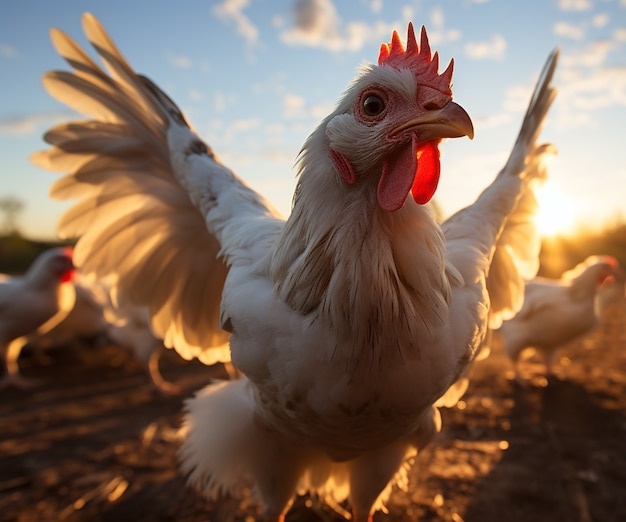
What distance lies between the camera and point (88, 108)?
8.59 feet

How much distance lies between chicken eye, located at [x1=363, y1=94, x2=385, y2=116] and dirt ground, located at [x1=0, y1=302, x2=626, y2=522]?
2372mm

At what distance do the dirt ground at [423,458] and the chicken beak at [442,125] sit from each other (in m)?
2.30

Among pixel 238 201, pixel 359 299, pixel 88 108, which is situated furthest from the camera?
pixel 88 108

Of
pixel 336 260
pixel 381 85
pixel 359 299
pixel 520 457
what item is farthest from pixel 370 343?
pixel 520 457

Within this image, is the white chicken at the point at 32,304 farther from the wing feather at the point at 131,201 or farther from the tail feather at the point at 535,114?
the tail feather at the point at 535,114

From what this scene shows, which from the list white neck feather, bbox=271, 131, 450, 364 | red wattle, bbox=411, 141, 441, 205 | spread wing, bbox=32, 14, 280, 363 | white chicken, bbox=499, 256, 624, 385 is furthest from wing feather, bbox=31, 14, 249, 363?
white chicken, bbox=499, 256, 624, 385

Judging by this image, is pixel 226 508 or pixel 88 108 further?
pixel 226 508

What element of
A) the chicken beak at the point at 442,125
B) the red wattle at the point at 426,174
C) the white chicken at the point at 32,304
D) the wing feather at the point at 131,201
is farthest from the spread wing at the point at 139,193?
the white chicken at the point at 32,304

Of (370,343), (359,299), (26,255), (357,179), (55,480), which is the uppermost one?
(357,179)

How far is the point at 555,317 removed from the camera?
5293mm

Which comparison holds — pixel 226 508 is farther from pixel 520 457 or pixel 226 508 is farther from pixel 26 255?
pixel 26 255

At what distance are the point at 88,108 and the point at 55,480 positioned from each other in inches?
100

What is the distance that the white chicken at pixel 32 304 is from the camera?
5773mm

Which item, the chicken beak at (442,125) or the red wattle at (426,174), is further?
the red wattle at (426,174)
